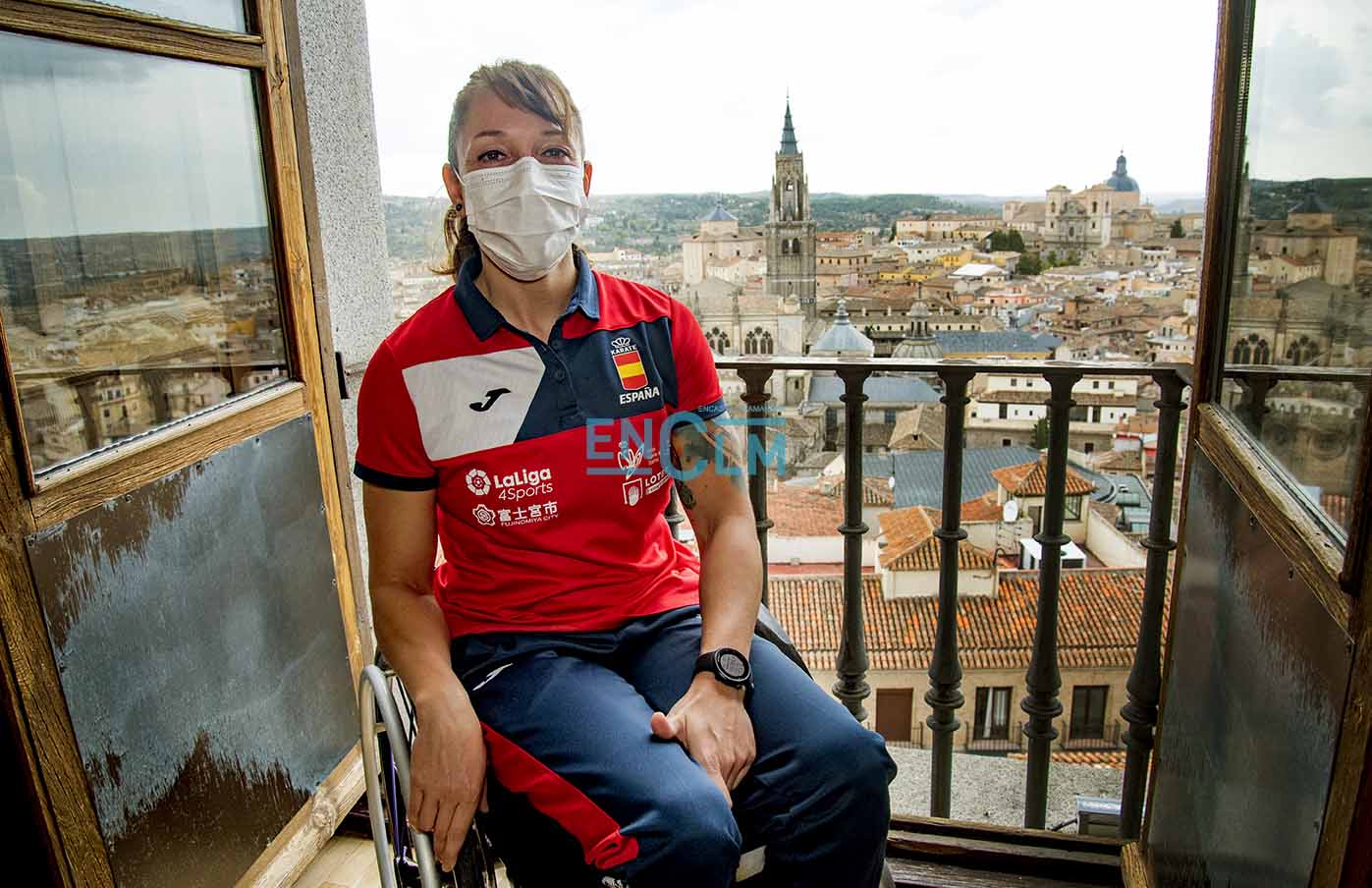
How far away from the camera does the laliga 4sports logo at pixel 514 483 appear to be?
4.19ft

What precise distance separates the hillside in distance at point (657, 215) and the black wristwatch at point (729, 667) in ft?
2.41

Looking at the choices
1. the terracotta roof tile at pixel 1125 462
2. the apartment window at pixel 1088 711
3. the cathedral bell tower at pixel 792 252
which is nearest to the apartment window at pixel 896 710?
the apartment window at pixel 1088 711

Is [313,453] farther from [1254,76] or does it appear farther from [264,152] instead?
[1254,76]

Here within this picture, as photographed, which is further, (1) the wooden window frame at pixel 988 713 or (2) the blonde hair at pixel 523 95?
(1) the wooden window frame at pixel 988 713

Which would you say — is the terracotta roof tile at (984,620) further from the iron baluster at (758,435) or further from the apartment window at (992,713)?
the iron baluster at (758,435)

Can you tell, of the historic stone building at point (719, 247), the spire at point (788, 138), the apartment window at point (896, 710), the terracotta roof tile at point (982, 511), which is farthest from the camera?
the apartment window at point (896, 710)

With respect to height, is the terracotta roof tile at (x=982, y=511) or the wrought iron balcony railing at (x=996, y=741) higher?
the terracotta roof tile at (x=982, y=511)

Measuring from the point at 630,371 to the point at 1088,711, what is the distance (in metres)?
8.82

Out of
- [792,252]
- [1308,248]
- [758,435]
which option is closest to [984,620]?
[792,252]

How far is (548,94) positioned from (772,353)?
3.18ft

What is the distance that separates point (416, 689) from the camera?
1.21 metres

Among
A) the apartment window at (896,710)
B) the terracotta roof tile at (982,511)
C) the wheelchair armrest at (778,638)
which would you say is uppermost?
the wheelchair armrest at (778,638)

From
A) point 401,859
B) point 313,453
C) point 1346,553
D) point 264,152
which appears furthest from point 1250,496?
point 264,152

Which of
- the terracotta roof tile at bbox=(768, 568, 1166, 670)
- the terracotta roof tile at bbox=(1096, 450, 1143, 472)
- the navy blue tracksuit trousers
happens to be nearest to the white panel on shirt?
the navy blue tracksuit trousers
